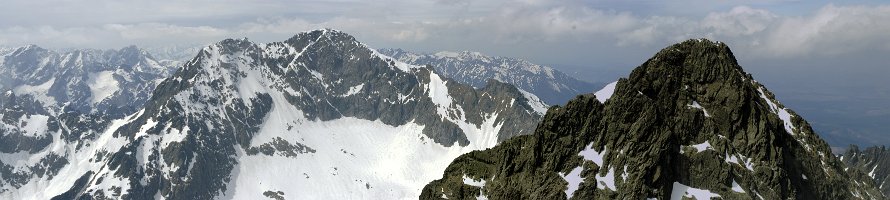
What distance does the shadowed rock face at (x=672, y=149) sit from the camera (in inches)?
3516

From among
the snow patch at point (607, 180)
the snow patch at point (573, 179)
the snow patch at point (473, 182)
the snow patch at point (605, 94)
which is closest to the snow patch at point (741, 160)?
the snow patch at point (607, 180)

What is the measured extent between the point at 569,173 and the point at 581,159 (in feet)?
10.5

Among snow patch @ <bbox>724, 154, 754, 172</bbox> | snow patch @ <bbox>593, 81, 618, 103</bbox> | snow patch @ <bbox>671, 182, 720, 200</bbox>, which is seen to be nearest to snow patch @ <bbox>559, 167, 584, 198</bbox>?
snow patch @ <bbox>671, 182, 720, 200</bbox>

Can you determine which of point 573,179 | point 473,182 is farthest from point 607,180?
point 473,182

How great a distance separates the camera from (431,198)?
98.9 metres

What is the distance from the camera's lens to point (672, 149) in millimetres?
90812

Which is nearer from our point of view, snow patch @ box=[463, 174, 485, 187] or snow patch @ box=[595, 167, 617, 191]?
snow patch @ box=[595, 167, 617, 191]

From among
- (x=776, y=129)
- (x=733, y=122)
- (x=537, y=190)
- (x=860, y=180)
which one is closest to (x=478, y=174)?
(x=537, y=190)

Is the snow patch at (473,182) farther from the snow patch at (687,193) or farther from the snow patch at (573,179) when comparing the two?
the snow patch at (687,193)

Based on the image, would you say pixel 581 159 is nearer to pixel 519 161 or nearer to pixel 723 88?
pixel 519 161

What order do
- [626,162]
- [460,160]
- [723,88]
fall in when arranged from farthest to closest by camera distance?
[460,160]
[723,88]
[626,162]

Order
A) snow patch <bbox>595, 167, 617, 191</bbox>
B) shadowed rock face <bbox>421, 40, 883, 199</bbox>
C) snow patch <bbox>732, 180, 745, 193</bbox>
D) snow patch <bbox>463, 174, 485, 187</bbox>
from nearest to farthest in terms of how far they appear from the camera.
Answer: snow patch <bbox>732, 180, 745, 193</bbox>, shadowed rock face <bbox>421, 40, 883, 199</bbox>, snow patch <bbox>595, 167, 617, 191</bbox>, snow patch <bbox>463, 174, 485, 187</bbox>

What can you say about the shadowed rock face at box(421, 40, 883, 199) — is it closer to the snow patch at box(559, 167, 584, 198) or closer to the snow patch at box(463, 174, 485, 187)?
the snow patch at box(559, 167, 584, 198)

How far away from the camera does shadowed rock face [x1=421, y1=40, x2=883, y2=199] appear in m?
89.3
